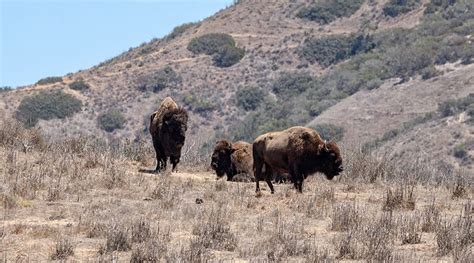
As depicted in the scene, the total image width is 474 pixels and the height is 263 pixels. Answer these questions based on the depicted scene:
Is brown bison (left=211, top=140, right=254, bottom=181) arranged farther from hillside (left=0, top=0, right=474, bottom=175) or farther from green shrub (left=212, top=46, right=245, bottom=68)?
green shrub (left=212, top=46, right=245, bottom=68)

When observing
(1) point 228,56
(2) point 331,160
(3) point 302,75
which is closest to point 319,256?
(2) point 331,160

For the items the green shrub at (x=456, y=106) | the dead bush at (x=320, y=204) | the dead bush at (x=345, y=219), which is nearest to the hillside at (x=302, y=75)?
the green shrub at (x=456, y=106)

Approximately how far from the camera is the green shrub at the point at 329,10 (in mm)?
101375

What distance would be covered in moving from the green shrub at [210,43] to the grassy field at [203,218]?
73959mm

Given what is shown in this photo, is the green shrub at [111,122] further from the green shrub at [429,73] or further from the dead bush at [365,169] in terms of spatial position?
the dead bush at [365,169]

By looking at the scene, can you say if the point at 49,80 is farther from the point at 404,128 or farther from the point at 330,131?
the point at 404,128

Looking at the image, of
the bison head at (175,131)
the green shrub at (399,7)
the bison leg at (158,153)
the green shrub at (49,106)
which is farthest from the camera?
the green shrub at (399,7)

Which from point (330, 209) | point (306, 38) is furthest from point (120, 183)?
point (306, 38)

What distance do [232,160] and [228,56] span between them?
2756 inches

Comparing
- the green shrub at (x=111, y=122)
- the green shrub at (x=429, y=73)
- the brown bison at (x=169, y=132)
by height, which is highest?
the green shrub at (x=429, y=73)

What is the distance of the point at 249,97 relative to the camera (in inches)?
3253

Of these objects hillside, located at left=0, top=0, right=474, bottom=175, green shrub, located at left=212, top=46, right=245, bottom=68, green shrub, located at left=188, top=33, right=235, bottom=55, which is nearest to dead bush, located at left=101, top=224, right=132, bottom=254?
hillside, located at left=0, top=0, right=474, bottom=175

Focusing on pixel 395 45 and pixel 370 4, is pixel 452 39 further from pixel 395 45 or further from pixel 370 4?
pixel 370 4

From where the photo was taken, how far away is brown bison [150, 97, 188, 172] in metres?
21.4
